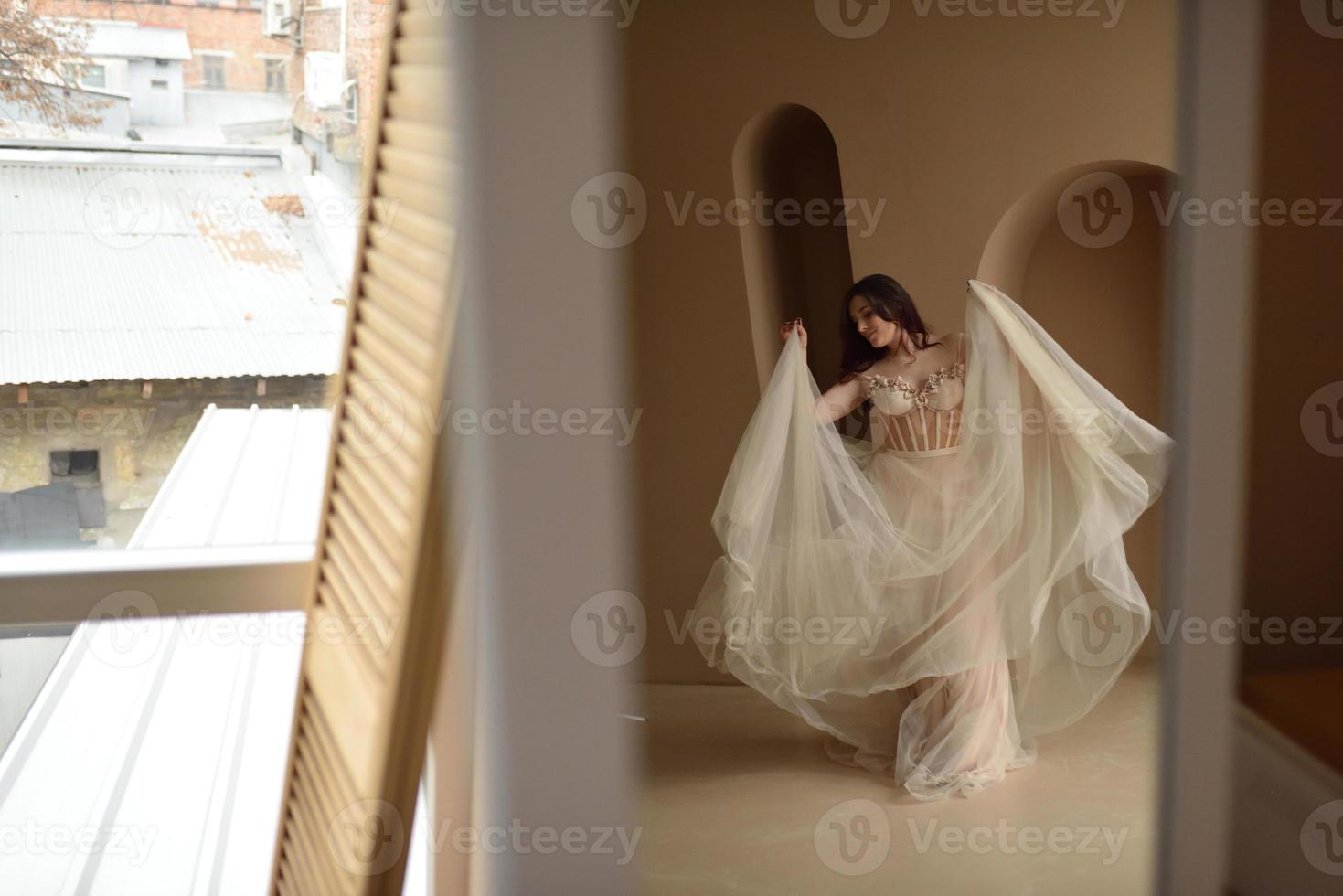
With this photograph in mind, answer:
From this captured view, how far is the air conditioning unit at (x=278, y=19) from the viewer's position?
2326 mm

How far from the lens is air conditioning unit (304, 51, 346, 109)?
234 centimetres

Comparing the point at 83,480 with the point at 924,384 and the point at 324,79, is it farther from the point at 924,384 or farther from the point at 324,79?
the point at 924,384

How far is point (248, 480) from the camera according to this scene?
2.44m

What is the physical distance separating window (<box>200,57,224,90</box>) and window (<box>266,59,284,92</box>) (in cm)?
9

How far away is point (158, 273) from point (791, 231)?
11.0 ft

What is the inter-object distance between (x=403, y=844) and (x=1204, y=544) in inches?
49.5

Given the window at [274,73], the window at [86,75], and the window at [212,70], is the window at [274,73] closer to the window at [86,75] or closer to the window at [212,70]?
the window at [212,70]

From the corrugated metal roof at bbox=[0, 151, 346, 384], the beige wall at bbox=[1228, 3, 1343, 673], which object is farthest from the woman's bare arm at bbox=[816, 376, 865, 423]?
the corrugated metal roof at bbox=[0, 151, 346, 384]

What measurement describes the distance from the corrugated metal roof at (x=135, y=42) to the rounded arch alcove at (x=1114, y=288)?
3419mm

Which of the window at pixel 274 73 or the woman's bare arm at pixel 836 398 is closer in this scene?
the window at pixel 274 73

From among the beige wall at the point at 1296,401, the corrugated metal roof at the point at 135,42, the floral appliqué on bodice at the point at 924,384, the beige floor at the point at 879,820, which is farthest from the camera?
the floral appliqué on bodice at the point at 924,384

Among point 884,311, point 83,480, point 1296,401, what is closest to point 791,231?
point 884,311

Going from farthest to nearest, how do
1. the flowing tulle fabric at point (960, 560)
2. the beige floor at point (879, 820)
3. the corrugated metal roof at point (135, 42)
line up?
1. the flowing tulle fabric at point (960, 560)
2. the beige floor at point (879, 820)
3. the corrugated metal roof at point (135, 42)

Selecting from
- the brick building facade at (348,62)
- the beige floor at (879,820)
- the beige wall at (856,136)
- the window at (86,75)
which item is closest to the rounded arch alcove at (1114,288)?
the beige wall at (856,136)
